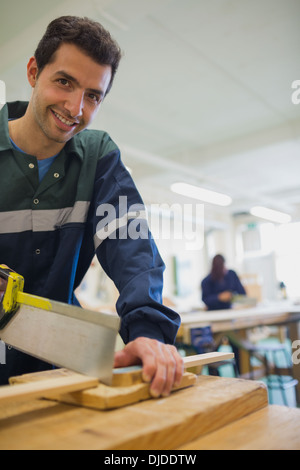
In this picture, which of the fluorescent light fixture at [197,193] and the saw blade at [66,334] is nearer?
the saw blade at [66,334]

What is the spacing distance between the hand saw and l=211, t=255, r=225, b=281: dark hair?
16.4 ft

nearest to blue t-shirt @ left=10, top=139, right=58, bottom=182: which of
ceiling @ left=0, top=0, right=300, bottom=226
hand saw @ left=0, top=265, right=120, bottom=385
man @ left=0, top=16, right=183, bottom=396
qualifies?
man @ left=0, top=16, right=183, bottom=396

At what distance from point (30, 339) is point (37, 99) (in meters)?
0.76

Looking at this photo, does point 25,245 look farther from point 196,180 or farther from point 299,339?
point 196,180

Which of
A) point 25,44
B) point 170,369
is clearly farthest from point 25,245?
point 25,44

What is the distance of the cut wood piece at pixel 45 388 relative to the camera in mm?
677

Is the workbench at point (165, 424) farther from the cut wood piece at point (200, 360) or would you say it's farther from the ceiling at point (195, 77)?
the ceiling at point (195, 77)

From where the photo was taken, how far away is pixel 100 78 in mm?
1236

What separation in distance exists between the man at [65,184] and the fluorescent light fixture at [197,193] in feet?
17.2

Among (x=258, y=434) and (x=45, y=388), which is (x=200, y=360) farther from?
(x=45, y=388)

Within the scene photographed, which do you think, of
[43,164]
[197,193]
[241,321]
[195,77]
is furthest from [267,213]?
[43,164]

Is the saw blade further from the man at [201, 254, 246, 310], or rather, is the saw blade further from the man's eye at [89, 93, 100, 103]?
the man at [201, 254, 246, 310]

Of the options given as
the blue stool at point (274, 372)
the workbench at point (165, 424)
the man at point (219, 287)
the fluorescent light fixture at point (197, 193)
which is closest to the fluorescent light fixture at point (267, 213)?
the fluorescent light fixture at point (197, 193)

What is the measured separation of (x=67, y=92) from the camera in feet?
4.00
